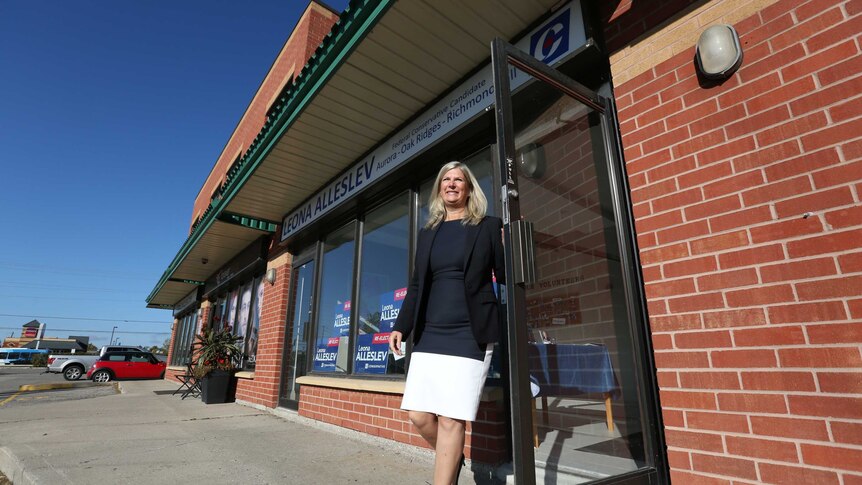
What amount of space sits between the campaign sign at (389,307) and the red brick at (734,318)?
301cm

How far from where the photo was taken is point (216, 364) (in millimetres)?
8273

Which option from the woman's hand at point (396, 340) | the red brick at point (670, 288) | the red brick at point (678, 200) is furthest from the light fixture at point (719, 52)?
the woman's hand at point (396, 340)

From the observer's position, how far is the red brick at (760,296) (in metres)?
1.77

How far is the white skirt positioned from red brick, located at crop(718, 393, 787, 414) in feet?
3.43

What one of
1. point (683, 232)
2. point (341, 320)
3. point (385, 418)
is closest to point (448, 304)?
point (683, 232)

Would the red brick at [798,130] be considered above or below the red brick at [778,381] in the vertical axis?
above

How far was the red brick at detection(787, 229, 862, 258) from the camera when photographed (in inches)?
64.2

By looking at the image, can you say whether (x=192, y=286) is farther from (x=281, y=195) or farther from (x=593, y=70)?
(x=593, y=70)

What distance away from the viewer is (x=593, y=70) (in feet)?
9.42

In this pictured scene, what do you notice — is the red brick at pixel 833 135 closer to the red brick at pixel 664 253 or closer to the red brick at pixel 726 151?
the red brick at pixel 726 151

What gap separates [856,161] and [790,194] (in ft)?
0.75

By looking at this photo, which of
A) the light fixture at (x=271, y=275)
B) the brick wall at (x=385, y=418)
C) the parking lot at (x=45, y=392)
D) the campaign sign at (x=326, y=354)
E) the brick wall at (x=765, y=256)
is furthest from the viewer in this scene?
the parking lot at (x=45, y=392)

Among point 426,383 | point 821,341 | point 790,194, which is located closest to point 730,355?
point 821,341

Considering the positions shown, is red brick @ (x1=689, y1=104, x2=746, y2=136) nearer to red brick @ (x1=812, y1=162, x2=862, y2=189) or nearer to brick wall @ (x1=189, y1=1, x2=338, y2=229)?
red brick @ (x1=812, y1=162, x2=862, y2=189)
